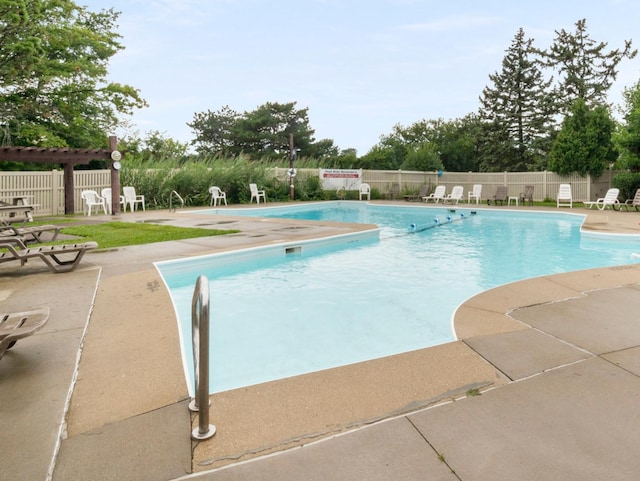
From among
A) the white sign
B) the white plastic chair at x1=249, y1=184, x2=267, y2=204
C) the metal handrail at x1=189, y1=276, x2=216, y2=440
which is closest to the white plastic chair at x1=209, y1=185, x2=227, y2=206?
the white plastic chair at x1=249, y1=184, x2=267, y2=204

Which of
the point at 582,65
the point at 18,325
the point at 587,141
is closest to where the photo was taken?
the point at 18,325

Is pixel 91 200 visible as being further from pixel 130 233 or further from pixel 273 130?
pixel 273 130

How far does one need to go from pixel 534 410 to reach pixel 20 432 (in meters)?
2.23

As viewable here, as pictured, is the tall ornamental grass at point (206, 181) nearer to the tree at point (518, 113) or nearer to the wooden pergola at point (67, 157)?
the wooden pergola at point (67, 157)

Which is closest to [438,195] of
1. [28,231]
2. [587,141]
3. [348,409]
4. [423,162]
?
[423,162]

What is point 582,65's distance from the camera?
29.4m

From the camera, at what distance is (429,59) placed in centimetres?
2284

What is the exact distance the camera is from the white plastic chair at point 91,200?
1256 cm

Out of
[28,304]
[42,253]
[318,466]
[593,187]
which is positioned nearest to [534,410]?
[318,466]

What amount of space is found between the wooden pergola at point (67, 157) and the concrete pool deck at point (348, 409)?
32.1 feet

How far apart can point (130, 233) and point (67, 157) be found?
5.68 metres

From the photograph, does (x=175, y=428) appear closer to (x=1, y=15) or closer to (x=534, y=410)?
(x=534, y=410)

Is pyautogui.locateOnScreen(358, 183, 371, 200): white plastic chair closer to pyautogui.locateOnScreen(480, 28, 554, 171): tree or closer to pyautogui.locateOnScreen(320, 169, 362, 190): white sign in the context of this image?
pyautogui.locateOnScreen(320, 169, 362, 190): white sign


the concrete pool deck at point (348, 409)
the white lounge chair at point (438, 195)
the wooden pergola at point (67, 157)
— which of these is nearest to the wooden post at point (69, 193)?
the wooden pergola at point (67, 157)
